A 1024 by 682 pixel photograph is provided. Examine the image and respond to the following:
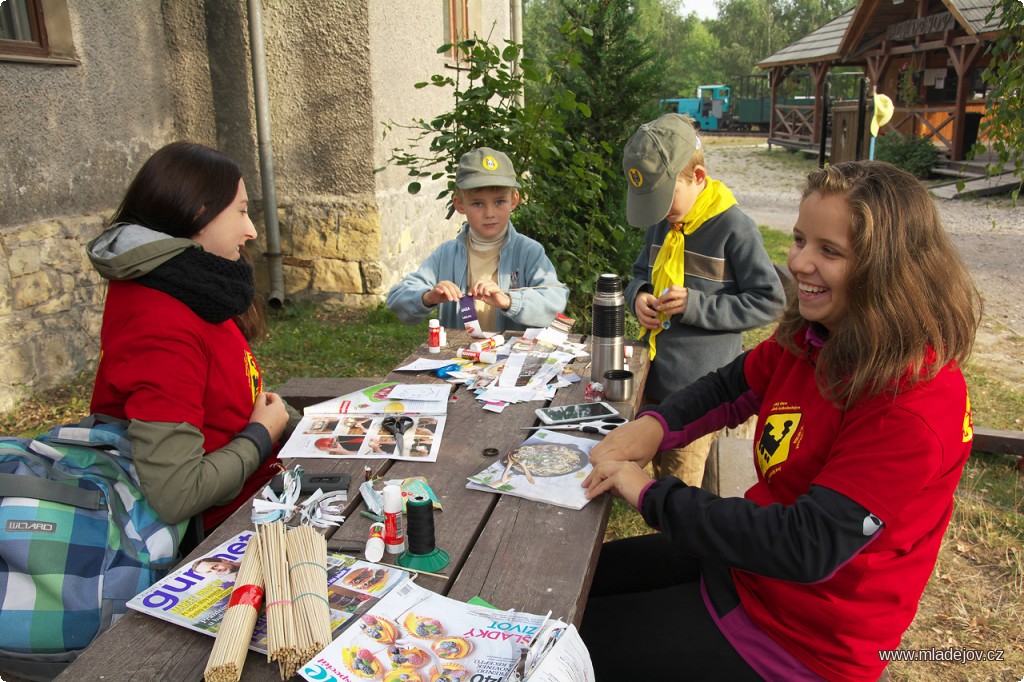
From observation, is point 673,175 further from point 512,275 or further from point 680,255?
point 512,275

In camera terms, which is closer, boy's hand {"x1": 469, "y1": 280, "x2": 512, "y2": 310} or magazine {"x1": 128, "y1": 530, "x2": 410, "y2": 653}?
magazine {"x1": 128, "y1": 530, "x2": 410, "y2": 653}

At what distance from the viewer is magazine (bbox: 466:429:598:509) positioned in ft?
6.44

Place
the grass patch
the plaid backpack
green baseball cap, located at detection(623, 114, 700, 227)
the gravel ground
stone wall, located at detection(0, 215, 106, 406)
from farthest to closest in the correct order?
1. the gravel ground
2. the grass patch
3. stone wall, located at detection(0, 215, 106, 406)
4. green baseball cap, located at detection(623, 114, 700, 227)
5. the plaid backpack

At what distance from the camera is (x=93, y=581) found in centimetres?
170

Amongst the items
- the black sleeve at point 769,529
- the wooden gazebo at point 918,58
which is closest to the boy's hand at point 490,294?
the black sleeve at point 769,529

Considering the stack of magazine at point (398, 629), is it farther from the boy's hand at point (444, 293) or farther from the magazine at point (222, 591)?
the boy's hand at point (444, 293)

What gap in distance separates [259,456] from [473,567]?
81cm

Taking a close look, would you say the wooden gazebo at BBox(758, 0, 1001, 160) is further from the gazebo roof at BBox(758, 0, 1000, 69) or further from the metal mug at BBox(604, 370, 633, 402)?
the metal mug at BBox(604, 370, 633, 402)

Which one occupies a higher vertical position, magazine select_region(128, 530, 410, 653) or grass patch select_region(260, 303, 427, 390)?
magazine select_region(128, 530, 410, 653)

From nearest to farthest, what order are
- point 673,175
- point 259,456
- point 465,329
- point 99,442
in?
point 99,442, point 259,456, point 673,175, point 465,329

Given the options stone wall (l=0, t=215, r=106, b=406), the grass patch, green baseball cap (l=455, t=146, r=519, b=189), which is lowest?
the grass patch

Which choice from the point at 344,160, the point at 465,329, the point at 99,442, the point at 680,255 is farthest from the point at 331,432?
the point at 344,160

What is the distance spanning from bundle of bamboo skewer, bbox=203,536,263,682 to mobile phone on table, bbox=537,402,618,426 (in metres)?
1.11

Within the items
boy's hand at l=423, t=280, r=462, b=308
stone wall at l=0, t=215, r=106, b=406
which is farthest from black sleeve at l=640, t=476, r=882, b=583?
stone wall at l=0, t=215, r=106, b=406
